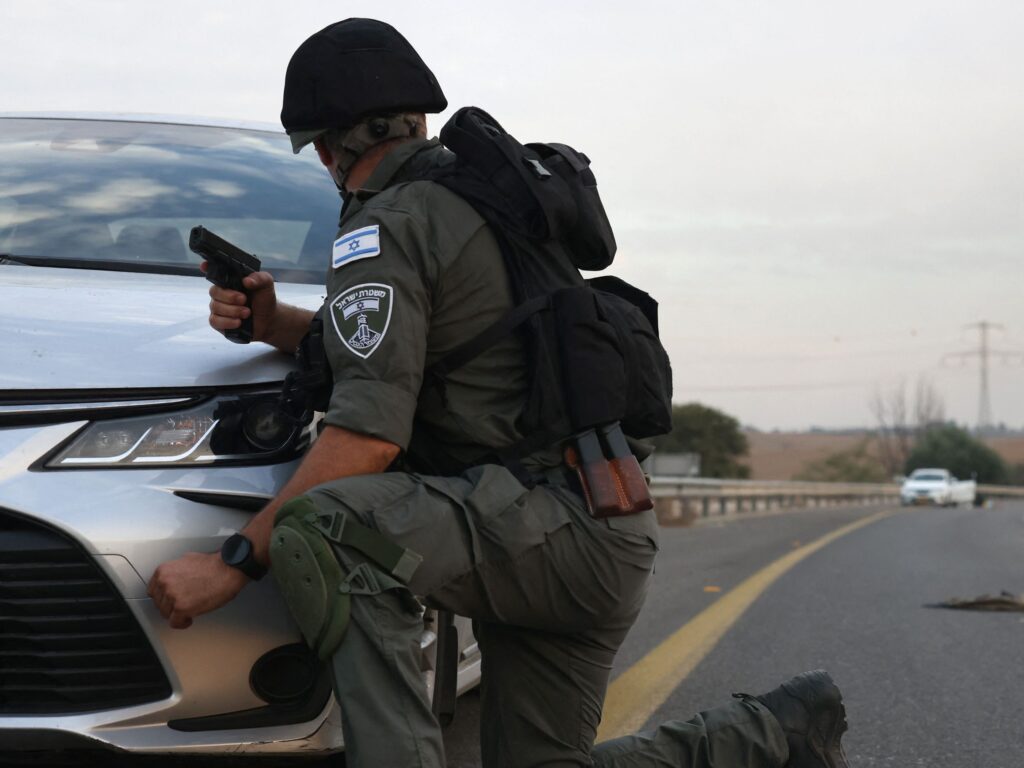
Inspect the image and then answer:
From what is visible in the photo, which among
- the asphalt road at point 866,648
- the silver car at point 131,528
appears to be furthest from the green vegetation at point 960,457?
the silver car at point 131,528

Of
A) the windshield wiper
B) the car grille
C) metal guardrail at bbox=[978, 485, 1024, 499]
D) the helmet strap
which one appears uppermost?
the helmet strap

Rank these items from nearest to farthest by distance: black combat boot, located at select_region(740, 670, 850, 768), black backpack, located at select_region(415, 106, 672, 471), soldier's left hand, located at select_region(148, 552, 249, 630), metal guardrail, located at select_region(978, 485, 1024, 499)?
soldier's left hand, located at select_region(148, 552, 249, 630), black backpack, located at select_region(415, 106, 672, 471), black combat boot, located at select_region(740, 670, 850, 768), metal guardrail, located at select_region(978, 485, 1024, 499)

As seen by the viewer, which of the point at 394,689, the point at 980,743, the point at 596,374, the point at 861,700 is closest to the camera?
the point at 394,689

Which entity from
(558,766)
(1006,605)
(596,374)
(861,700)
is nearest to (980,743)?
(861,700)

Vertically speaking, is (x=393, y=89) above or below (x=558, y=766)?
above

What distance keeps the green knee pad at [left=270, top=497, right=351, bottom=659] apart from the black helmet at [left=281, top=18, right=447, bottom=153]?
78cm

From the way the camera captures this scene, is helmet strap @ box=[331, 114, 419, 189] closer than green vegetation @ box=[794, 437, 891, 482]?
Yes

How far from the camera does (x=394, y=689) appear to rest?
2080mm

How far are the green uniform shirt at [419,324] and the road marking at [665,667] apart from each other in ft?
5.75

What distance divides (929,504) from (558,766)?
47200 mm

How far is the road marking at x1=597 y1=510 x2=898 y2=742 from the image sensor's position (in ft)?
13.5

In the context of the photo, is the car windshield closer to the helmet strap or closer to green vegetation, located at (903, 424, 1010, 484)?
the helmet strap

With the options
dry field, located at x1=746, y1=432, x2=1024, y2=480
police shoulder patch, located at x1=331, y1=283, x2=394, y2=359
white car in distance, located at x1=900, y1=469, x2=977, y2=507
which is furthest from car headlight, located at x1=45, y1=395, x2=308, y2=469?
dry field, located at x1=746, y1=432, x2=1024, y2=480

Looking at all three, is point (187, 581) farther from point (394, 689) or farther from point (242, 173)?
point (242, 173)
